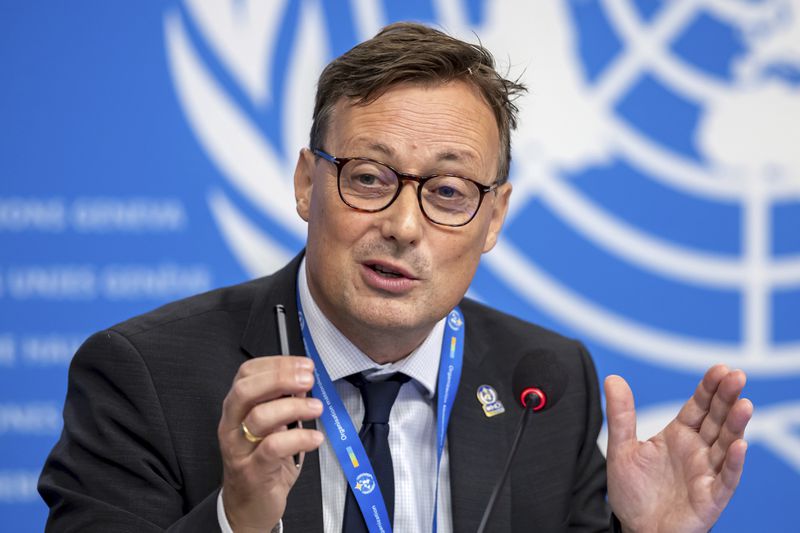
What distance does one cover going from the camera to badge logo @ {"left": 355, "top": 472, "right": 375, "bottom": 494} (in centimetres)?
222

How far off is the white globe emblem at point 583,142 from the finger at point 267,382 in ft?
5.92

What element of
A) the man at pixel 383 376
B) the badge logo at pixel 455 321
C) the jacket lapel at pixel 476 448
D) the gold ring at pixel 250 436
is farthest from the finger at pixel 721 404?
the gold ring at pixel 250 436

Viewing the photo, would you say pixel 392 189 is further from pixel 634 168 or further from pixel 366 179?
pixel 634 168

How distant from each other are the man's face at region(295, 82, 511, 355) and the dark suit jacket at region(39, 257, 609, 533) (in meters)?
0.27

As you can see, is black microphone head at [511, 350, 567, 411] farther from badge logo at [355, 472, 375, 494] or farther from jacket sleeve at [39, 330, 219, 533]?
jacket sleeve at [39, 330, 219, 533]

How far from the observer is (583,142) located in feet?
12.0

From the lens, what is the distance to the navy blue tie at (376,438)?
2221 millimetres

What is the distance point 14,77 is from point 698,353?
8.90 ft

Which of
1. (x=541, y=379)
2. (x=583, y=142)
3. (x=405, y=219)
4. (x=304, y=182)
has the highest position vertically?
(x=583, y=142)

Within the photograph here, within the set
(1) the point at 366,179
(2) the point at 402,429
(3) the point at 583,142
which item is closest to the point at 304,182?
(1) the point at 366,179

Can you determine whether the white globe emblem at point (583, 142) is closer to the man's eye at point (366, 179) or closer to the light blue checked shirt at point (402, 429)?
the light blue checked shirt at point (402, 429)

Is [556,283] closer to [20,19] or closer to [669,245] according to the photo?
[669,245]

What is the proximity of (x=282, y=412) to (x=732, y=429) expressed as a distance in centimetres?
101

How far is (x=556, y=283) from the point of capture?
365 centimetres
